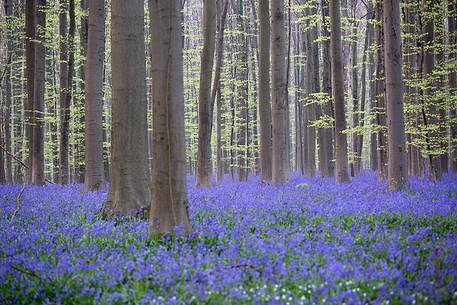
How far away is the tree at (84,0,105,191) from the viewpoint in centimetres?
1177

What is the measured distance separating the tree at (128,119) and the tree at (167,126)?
181 cm

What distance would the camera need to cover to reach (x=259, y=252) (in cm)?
528

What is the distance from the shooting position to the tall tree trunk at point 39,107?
1570cm

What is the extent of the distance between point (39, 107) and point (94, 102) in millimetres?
5612

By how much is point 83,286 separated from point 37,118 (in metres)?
12.7

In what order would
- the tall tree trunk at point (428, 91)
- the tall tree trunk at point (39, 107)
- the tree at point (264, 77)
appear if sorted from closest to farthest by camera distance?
1. the tree at point (264, 77)
2. the tall tree trunk at point (39, 107)
3. the tall tree trunk at point (428, 91)

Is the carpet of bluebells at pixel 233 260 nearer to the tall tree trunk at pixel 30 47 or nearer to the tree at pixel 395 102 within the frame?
the tree at pixel 395 102

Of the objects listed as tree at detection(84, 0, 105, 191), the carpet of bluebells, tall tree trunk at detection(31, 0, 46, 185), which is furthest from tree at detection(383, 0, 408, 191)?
tall tree trunk at detection(31, 0, 46, 185)

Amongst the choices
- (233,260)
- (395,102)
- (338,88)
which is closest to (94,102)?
(395,102)

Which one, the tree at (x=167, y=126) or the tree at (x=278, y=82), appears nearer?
the tree at (x=167, y=126)

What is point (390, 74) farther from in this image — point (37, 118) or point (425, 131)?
point (37, 118)

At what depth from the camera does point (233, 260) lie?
16.5ft

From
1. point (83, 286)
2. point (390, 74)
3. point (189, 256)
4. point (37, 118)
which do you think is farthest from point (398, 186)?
point (37, 118)

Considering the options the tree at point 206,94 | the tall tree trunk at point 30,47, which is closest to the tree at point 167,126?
the tree at point 206,94
